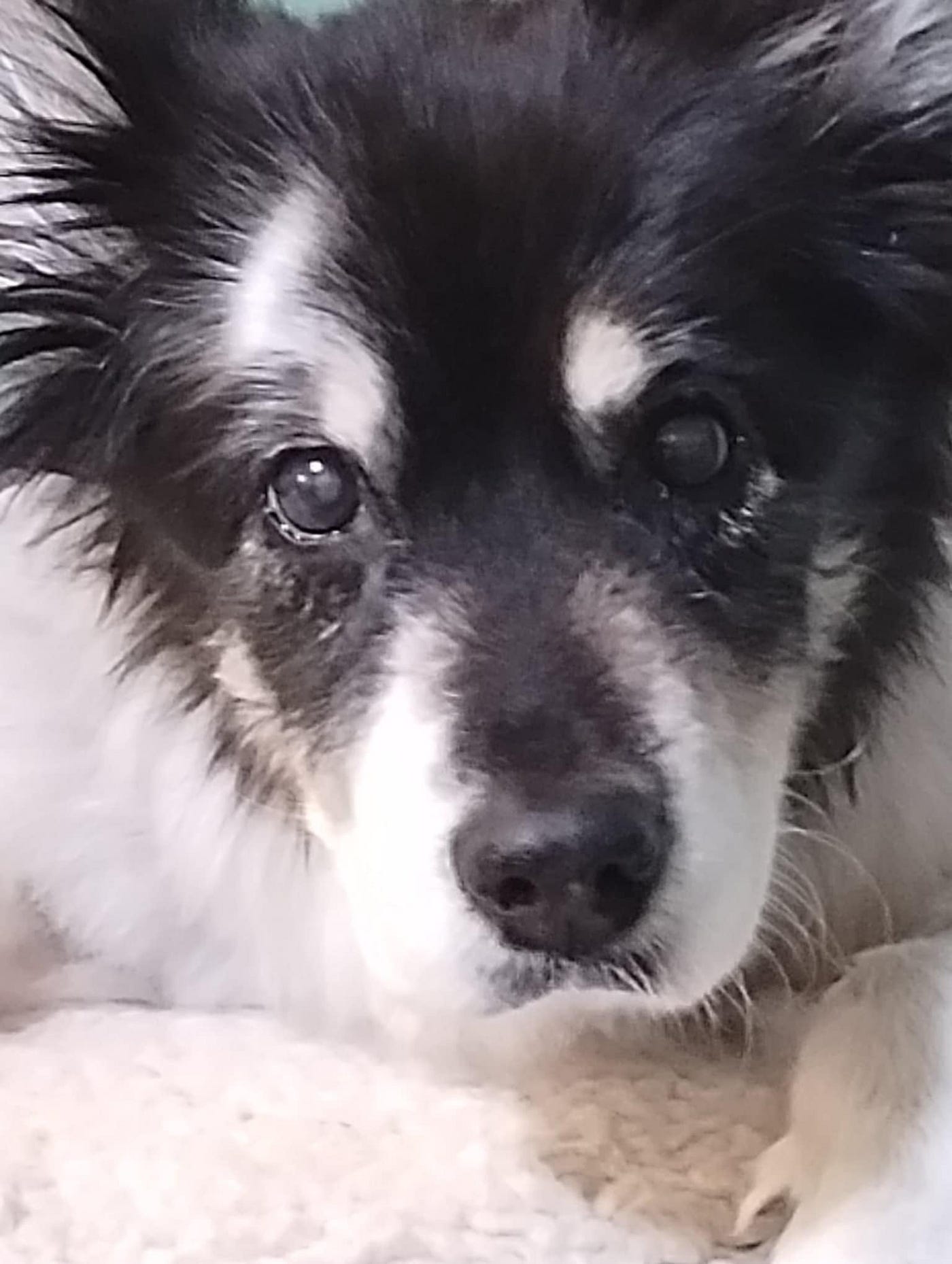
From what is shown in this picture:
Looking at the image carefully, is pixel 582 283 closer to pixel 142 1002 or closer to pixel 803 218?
pixel 803 218

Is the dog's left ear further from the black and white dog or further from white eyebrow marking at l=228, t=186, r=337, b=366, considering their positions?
white eyebrow marking at l=228, t=186, r=337, b=366

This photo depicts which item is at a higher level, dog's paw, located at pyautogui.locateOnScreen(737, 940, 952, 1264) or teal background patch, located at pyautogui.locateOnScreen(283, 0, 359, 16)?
teal background patch, located at pyautogui.locateOnScreen(283, 0, 359, 16)

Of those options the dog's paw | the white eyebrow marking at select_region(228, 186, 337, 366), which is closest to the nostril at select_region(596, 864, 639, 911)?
the dog's paw

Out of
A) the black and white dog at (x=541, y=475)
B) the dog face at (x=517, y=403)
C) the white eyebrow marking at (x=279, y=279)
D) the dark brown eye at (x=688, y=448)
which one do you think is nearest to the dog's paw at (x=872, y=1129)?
the black and white dog at (x=541, y=475)

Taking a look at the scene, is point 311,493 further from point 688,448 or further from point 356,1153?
point 356,1153

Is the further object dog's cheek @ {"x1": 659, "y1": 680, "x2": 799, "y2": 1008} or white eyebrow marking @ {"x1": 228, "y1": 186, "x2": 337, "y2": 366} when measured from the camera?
white eyebrow marking @ {"x1": 228, "y1": 186, "x2": 337, "y2": 366}

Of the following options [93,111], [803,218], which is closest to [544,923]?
[803,218]

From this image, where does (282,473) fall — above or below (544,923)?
above
